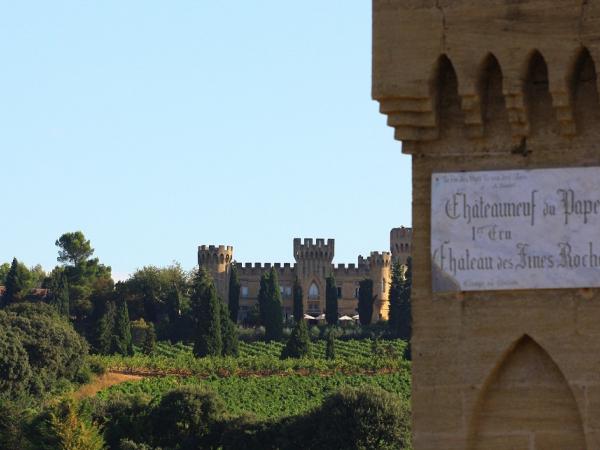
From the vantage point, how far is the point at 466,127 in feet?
37.7

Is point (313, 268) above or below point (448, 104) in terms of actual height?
above

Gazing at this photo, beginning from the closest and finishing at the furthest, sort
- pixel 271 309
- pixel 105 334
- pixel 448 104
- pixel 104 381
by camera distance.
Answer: pixel 448 104
pixel 104 381
pixel 105 334
pixel 271 309

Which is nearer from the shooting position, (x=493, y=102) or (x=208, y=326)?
(x=493, y=102)

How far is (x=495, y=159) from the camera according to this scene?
11.4 metres

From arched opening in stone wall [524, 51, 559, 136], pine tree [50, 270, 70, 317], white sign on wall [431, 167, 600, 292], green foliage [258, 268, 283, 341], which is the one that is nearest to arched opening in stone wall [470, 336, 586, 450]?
white sign on wall [431, 167, 600, 292]

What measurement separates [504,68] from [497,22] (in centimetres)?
28

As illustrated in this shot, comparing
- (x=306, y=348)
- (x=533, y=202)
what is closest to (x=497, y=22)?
(x=533, y=202)

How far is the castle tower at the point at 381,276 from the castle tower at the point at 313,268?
3.21 meters

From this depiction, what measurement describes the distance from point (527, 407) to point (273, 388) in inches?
2518

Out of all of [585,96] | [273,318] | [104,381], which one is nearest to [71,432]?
[104,381]

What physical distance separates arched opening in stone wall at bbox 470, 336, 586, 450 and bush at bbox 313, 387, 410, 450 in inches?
1807

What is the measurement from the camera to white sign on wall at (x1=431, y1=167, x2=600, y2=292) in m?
11.1

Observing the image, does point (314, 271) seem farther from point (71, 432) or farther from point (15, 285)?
point (71, 432)

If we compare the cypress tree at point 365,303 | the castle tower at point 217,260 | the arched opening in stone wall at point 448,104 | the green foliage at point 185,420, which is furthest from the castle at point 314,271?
the arched opening in stone wall at point 448,104
